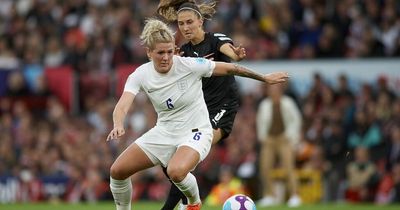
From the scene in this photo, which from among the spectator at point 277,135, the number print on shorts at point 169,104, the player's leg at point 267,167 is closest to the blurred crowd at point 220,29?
the spectator at point 277,135

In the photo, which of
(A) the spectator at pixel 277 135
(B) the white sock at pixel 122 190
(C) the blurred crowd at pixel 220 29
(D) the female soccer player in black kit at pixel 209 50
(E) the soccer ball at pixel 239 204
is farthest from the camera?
(C) the blurred crowd at pixel 220 29

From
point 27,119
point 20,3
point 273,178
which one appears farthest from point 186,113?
point 20,3

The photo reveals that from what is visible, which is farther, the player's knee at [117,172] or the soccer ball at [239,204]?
the soccer ball at [239,204]

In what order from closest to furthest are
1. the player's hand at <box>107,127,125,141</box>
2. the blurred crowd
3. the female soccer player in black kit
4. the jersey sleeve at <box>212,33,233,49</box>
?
the player's hand at <box>107,127,125,141</box> < the female soccer player in black kit < the jersey sleeve at <box>212,33,233,49</box> < the blurred crowd

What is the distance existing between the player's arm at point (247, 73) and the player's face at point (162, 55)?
0.48 metres

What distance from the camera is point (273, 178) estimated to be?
18.0 metres

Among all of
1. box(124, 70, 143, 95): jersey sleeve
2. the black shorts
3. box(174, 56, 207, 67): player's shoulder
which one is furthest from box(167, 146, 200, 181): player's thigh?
the black shorts

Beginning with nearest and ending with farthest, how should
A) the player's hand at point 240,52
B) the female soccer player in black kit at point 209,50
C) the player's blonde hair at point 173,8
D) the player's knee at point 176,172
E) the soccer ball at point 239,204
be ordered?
1. the player's knee at point 176,172
2. the player's hand at point 240,52
3. the soccer ball at point 239,204
4. the female soccer player in black kit at point 209,50
5. the player's blonde hair at point 173,8

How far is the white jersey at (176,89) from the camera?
10484 mm

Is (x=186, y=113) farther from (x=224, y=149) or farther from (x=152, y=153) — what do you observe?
(x=224, y=149)

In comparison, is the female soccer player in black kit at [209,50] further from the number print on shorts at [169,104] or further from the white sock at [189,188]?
the number print on shorts at [169,104]

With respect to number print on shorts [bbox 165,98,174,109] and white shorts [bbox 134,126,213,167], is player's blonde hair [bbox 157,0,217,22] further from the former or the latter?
white shorts [bbox 134,126,213,167]

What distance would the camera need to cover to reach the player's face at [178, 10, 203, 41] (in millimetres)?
11445

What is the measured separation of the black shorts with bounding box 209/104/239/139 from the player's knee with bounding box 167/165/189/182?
1539mm
